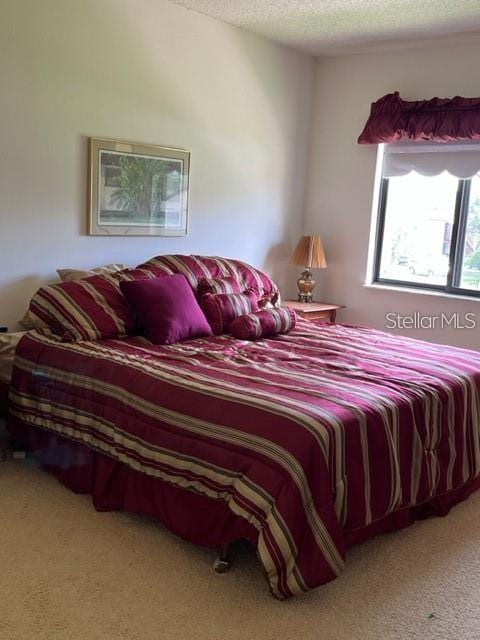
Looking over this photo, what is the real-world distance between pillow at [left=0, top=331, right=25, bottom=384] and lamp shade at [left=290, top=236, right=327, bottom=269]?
227 cm

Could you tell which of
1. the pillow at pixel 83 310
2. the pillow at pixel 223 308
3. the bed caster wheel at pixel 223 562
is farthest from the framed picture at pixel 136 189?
the bed caster wheel at pixel 223 562

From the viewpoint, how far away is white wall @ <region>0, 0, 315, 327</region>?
3.17 metres

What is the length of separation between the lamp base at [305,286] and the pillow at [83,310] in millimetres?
1922

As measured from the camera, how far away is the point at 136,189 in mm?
3721

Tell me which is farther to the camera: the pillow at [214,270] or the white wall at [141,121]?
the pillow at [214,270]

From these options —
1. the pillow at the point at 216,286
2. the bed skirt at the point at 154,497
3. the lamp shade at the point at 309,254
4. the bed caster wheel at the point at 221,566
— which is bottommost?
the bed caster wheel at the point at 221,566

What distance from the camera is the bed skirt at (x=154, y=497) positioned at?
2.18 m

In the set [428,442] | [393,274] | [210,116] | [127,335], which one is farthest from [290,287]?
[428,442]

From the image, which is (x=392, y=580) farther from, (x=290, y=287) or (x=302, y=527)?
(x=290, y=287)

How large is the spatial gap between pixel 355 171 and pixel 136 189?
5.90ft

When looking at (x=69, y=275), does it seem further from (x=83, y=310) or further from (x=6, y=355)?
(x=6, y=355)

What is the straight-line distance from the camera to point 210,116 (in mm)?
4102

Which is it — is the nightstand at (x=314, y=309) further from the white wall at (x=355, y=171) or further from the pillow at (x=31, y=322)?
the pillow at (x=31, y=322)

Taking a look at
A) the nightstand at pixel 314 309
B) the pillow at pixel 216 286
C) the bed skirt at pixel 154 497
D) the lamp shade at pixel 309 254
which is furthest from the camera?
the lamp shade at pixel 309 254
